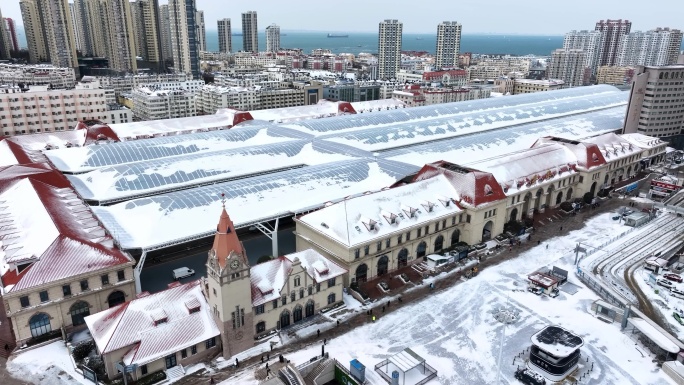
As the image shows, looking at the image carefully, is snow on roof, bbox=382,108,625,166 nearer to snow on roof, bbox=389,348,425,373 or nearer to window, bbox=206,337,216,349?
snow on roof, bbox=389,348,425,373

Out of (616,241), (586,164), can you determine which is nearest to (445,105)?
(586,164)

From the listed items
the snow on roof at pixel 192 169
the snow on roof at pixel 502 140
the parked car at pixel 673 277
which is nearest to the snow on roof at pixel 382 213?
the snow on roof at pixel 502 140

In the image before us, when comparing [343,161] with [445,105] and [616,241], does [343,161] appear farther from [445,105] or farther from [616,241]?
[445,105]

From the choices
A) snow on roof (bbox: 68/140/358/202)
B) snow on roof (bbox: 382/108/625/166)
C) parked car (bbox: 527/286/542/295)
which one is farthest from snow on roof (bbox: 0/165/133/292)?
snow on roof (bbox: 382/108/625/166)

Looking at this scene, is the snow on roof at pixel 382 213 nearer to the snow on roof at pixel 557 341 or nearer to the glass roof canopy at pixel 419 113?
the snow on roof at pixel 557 341

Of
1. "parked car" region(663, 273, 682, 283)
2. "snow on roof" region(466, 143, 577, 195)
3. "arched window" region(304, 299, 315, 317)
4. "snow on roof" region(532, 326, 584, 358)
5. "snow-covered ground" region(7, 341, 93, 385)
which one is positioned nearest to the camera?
"snow-covered ground" region(7, 341, 93, 385)
